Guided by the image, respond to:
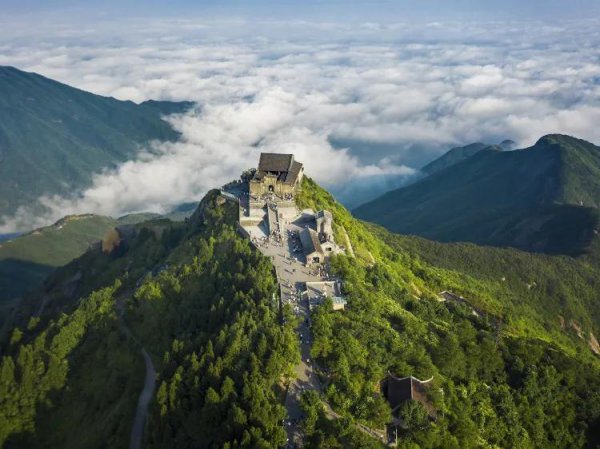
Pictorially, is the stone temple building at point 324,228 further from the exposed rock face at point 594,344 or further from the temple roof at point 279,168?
the exposed rock face at point 594,344

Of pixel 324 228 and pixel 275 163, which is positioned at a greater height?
pixel 275 163

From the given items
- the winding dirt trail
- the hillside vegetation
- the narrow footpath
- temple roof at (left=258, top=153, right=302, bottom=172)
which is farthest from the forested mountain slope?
temple roof at (left=258, top=153, right=302, bottom=172)

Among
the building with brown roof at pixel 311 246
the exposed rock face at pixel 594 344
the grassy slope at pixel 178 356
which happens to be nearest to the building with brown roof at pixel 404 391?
the grassy slope at pixel 178 356

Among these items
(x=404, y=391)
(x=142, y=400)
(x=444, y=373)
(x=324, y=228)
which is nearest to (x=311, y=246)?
(x=324, y=228)

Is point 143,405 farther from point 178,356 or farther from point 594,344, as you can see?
point 594,344

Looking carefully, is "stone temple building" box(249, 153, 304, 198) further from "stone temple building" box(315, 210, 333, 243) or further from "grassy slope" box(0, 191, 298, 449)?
"stone temple building" box(315, 210, 333, 243)

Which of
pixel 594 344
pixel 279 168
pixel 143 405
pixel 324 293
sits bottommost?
pixel 594 344

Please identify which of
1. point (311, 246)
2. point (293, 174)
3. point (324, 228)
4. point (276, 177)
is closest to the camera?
point (311, 246)
